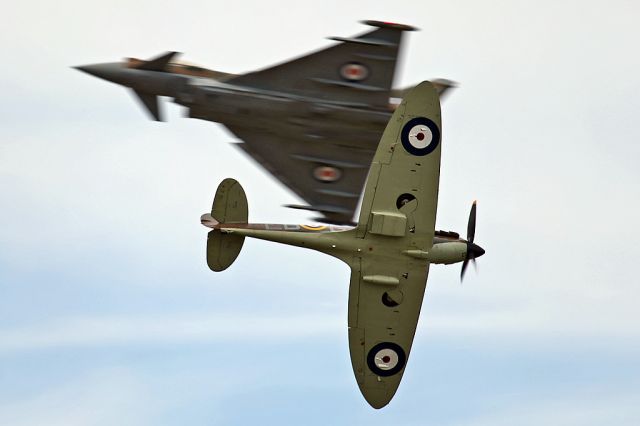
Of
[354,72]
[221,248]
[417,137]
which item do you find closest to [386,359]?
[221,248]

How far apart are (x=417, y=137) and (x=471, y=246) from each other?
3.31 metres

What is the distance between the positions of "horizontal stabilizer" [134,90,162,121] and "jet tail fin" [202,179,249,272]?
333 centimetres

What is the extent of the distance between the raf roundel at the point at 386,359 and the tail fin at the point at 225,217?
16.0 ft

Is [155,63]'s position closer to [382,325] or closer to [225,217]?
[225,217]

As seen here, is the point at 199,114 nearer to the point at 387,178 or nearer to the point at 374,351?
the point at 387,178

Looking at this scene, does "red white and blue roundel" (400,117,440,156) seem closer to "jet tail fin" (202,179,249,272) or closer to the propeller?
the propeller

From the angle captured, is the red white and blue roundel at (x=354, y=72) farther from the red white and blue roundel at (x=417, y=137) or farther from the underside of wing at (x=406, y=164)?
the red white and blue roundel at (x=417, y=137)

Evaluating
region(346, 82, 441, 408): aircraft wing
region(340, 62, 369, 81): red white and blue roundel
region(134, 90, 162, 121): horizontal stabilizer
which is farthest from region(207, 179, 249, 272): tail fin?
region(340, 62, 369, 81): red white and blue roundel

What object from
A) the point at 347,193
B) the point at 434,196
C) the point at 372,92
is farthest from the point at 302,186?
the point at 434,196

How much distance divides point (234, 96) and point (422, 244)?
6.79m

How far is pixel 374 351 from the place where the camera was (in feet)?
108

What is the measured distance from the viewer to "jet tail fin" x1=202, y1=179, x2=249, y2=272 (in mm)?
31438

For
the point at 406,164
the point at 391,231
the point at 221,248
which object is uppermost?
the point at 406,164

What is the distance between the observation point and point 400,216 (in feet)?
102
